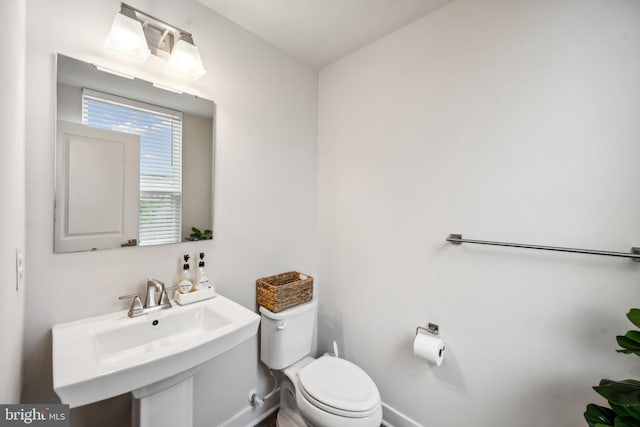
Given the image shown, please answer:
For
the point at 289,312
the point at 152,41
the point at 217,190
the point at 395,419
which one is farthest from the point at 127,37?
the point at 395,419

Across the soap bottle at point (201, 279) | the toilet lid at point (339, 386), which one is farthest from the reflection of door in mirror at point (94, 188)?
the toilet lid at point (339, 386)

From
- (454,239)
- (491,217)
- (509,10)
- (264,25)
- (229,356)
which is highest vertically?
(264,25)

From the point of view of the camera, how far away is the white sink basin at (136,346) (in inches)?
29.2

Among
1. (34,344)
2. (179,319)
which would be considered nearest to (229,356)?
(179,319)

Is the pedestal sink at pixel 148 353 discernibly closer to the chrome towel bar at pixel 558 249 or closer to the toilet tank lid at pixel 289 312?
the toilet tank lid at pixel 289 312

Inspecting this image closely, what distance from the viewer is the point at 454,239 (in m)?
1.37

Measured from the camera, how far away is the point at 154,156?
1271 mm

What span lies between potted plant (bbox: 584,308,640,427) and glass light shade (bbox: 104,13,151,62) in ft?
6.85

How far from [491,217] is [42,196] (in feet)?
6.42

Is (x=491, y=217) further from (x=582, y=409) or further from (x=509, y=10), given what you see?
(x=509, y=10)

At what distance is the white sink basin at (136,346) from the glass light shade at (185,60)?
1.18 metres

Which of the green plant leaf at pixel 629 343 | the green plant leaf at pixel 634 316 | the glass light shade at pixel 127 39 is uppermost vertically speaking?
the glass light shade at pixel 127 39

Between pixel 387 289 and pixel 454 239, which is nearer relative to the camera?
pixel 454 239

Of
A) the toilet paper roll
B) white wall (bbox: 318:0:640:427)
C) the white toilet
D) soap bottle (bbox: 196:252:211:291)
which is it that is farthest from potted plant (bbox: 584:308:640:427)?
soap bottle (bbox: 196:252:211:291)
